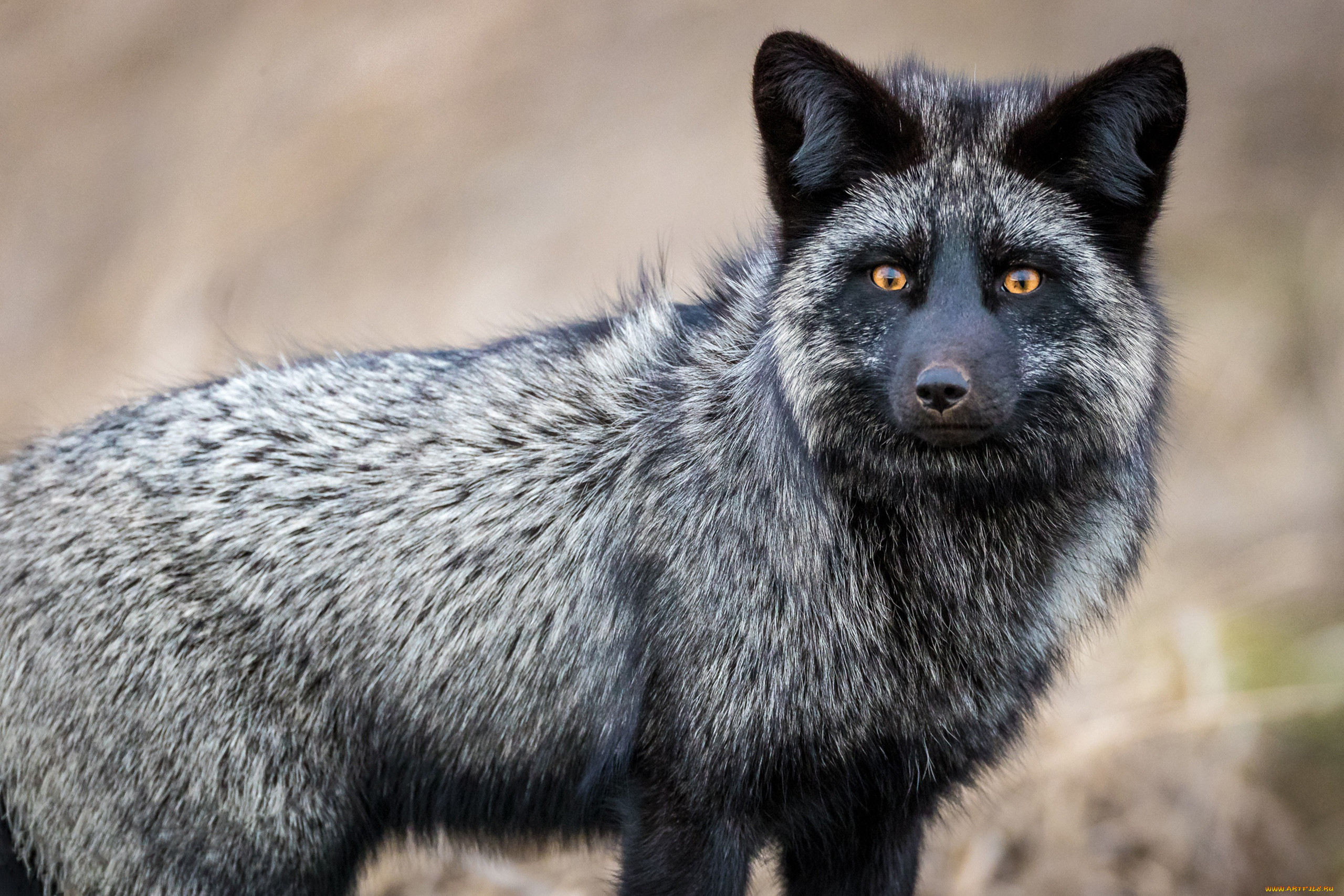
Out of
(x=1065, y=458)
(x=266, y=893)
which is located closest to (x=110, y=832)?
(x=266, y=893)

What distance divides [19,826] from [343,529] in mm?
1280

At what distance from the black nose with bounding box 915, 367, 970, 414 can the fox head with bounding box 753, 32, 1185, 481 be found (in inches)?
3.5

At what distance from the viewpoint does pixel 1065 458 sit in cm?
318

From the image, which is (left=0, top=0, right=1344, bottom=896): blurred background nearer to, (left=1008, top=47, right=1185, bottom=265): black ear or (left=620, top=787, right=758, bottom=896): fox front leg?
(left=1008, top=47, right=1185, bottom=265): black ear

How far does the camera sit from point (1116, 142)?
310 cm

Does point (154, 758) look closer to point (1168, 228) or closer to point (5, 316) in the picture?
point (5, 316)

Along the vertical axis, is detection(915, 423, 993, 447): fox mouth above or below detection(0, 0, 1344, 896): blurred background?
below

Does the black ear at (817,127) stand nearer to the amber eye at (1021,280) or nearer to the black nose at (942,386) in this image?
the amber eye at (1021,280)

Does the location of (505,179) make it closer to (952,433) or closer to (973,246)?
(973,246)

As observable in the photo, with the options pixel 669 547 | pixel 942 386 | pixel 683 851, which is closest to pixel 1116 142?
pixel 942 386

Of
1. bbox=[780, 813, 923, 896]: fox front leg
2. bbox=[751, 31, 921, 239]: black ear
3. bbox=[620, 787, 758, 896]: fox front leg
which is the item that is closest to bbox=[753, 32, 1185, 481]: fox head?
bbox=[751, 31, 921, 239]: black ear

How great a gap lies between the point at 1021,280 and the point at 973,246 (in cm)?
16

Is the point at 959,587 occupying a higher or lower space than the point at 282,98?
lower

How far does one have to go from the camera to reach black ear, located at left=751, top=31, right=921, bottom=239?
308 cm
